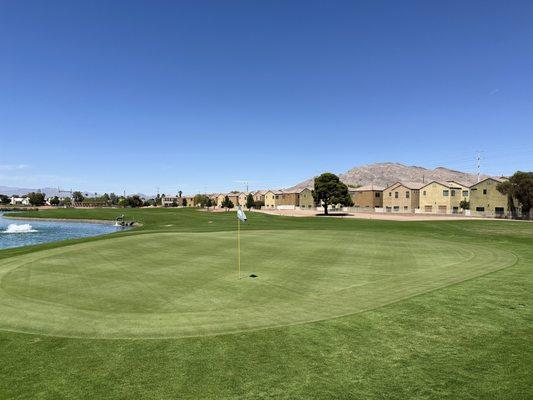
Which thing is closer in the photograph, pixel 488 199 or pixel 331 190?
pixel 488 199

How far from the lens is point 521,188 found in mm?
81250

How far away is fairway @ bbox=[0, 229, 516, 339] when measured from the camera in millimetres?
11805

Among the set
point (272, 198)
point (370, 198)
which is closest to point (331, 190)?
→ point (370, 198)

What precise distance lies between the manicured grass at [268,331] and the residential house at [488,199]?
82.3 metres

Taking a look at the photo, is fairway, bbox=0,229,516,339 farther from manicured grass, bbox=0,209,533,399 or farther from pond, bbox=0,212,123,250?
pond, bbox=0,212,123,250

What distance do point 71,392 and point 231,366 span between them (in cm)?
345

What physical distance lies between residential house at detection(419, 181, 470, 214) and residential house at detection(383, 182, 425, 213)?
2.38 m

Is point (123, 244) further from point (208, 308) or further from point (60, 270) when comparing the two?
point (208, 308)

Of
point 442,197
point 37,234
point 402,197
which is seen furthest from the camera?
point 402,197

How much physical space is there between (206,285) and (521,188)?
8929cm

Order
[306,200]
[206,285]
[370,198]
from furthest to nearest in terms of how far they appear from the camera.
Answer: [306,200] < [370,198] < [206,285]

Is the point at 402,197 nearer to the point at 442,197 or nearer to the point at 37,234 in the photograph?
the point at 442,197

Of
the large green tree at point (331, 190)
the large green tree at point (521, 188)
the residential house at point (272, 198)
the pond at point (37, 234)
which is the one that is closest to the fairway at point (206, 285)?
the pond at point (37, 234)

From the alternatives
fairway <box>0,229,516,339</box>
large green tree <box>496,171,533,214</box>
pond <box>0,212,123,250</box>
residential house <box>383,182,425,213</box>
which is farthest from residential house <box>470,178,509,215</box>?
pond <box>0,212,123,250</box>
